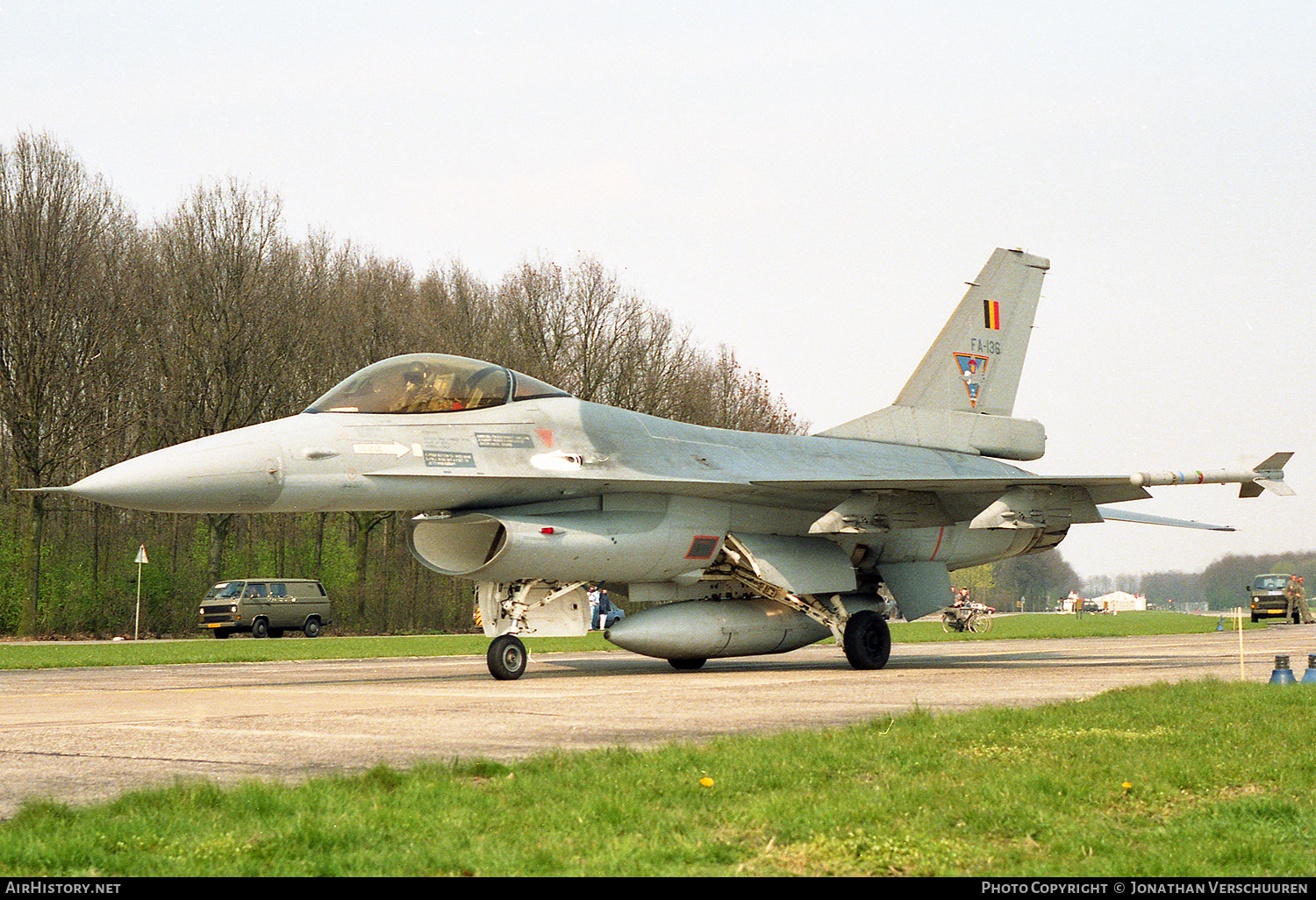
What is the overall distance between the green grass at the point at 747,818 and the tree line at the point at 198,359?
104 feet

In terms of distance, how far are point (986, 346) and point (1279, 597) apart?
117 feet

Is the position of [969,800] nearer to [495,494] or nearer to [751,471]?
[495,494]

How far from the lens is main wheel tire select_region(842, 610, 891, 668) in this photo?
52.9ft

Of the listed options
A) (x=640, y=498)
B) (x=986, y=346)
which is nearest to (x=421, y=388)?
(x=640, y=498)

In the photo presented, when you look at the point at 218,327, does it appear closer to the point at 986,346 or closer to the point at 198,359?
the point at 198,359

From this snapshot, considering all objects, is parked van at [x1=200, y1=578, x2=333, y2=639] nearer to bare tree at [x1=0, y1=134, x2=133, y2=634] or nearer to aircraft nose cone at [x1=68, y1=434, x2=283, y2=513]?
bare tree at [x1=0, y1=134, x2=133, y2=634]

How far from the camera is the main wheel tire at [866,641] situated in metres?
16.1

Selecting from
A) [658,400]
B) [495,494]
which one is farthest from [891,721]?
[658,400]

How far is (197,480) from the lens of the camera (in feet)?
38.8

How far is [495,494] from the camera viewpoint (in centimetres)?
1394

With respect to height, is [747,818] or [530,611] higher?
[530,611]

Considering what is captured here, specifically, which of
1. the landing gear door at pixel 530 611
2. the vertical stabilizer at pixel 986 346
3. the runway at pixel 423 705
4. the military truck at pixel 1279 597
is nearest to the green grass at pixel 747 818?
the runway at pixel 423 705

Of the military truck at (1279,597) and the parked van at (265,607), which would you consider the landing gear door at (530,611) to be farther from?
the military truck at (1279,597)
